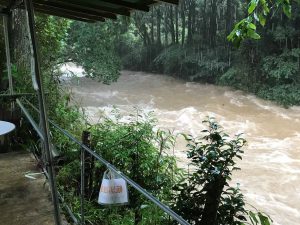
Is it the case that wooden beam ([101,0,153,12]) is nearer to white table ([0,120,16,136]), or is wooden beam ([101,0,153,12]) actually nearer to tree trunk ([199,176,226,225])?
white table ([0,120,16,136])

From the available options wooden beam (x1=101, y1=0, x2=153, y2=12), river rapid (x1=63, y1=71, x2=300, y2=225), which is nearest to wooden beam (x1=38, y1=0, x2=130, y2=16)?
wooden beam (x1=101, y1=0, x2=153, y2=12)

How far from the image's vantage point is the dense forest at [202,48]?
1227cm

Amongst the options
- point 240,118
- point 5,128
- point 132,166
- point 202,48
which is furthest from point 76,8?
point 202,48

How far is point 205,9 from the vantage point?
17562mm

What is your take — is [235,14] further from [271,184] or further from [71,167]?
[71,167]

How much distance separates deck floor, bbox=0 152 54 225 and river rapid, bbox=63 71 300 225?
5.89 feet

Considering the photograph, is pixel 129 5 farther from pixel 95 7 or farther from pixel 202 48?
pixel 202 48

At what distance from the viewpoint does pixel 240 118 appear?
38.9 ft

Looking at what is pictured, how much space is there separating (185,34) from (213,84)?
4238mm

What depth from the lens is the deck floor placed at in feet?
7.62

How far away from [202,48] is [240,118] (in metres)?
6.58

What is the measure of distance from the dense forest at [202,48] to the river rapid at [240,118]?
2.46 feet

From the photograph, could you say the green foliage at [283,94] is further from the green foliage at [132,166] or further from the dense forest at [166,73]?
the green foliage at [132,166]

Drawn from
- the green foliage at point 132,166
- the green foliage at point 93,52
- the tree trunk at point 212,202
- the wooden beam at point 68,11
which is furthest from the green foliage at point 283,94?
the wooden beam at point 68,11
